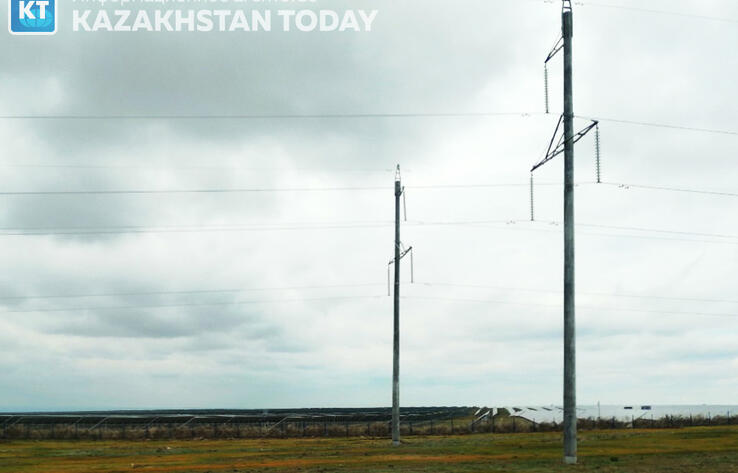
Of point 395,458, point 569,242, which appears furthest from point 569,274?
point 395,458

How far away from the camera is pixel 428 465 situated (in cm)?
3316

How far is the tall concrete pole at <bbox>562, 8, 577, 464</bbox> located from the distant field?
4.75 feet

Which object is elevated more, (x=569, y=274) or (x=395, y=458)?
(x=569, y=274)

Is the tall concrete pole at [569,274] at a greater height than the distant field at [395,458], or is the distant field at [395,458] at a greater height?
the tall concrete pole at [569,274]

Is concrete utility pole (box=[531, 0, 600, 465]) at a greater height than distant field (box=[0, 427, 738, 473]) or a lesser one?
greater

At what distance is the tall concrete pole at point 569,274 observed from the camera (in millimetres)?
31594

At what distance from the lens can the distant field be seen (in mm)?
31655

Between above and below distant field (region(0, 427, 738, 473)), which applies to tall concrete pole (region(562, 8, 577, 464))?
above

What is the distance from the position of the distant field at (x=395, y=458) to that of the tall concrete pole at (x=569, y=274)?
145 centimetres

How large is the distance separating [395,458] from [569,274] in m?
12.4

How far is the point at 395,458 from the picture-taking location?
3784cm

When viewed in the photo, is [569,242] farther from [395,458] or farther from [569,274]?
[395,458]

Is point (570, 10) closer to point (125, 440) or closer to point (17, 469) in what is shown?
A: point (17, 469)

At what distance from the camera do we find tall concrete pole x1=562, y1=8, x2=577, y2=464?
31594 mm
